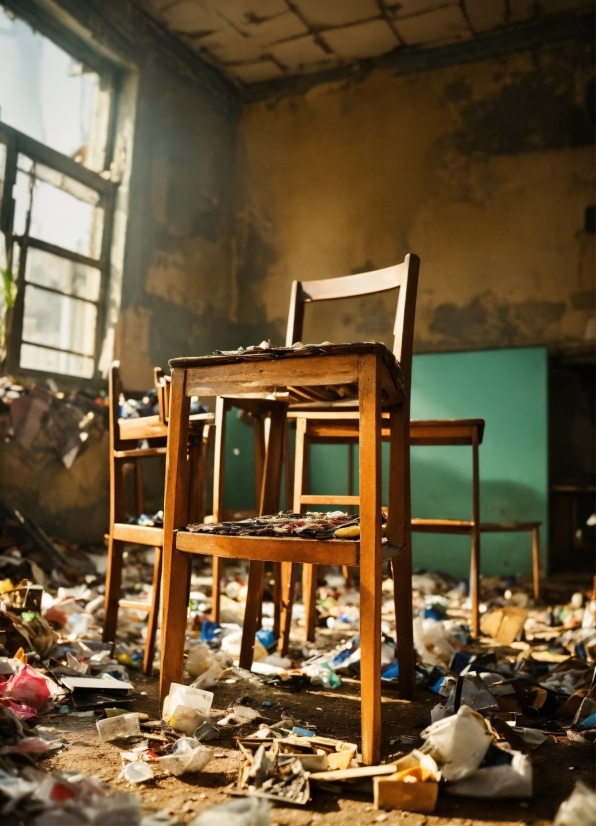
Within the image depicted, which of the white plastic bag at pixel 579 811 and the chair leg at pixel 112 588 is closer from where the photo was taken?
the white plastic bag at pixel 579 811

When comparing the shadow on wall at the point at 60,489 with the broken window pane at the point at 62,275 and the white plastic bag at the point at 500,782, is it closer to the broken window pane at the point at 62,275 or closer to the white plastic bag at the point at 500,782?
the broken window pane at the point at 62,275

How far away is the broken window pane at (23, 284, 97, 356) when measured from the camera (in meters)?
4.43

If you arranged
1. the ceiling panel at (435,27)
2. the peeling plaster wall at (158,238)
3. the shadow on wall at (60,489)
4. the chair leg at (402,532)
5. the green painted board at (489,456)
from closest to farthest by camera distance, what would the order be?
the chair leg at (402,532) → the shadow on wall at (60,489) → the peeling plaster wall at (158,238) → the green painted board at (489,456) → the ceiling panel at (435,27)

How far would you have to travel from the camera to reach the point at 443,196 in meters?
5.59

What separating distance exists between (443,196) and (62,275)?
123 inches

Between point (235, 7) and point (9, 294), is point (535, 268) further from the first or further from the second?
point (9, 294)

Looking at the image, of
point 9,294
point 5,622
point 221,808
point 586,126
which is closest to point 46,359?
point 9,294

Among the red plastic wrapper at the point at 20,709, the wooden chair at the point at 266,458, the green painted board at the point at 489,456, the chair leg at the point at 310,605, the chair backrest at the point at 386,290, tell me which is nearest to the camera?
the red plastic wrapper at the point at 20,709

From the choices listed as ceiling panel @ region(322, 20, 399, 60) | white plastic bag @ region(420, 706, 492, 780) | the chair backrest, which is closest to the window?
ceiling panel @ region(322, 20, 399, 60)

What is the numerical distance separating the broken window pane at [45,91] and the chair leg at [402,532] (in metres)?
3.67

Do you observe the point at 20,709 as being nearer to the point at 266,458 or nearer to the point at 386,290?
the point at 266,458

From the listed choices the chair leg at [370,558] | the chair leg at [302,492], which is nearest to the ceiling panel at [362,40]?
the chair leg at [302,492]

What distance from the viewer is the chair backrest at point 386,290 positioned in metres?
1.96

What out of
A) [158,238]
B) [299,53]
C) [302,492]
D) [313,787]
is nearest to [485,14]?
[299,53]
